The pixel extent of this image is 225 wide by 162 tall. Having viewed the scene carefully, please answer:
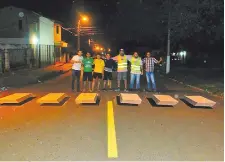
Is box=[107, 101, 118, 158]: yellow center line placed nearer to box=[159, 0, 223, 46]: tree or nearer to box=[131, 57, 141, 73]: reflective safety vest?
box=[131, 57, 141, 73]: reflective safety vest

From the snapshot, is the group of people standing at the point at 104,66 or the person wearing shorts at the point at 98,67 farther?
the person wearing shorts at the point at 98,67

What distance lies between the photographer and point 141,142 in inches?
270

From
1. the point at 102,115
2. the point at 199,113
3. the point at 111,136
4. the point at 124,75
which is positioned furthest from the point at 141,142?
the point at 124,75

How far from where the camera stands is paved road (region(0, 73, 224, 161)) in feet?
19.9

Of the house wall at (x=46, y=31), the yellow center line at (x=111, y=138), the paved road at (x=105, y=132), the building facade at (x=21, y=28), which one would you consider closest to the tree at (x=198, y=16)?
the paved road at (x=105, y=132)

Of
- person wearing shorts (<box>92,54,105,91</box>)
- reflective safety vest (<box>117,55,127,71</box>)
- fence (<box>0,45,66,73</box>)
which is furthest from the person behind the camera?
fence (<box>0,45,66,73</box>)

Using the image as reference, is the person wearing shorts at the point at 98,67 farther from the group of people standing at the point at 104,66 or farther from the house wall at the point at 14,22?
the house wall at the point at 14,22

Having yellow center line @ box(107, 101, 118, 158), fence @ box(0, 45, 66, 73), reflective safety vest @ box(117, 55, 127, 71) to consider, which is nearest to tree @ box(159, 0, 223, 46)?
reflective safety vest @ box(117, 55, 127, 71)

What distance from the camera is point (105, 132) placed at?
7.66 meters

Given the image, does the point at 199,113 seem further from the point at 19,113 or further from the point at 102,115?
the point at 19,113

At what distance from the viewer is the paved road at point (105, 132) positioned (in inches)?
239

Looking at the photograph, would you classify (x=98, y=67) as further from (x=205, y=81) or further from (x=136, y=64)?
(x=205, y=81)

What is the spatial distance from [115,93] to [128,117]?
5.43 meters

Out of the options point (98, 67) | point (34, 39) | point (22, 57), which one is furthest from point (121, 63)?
point (34, 39)
